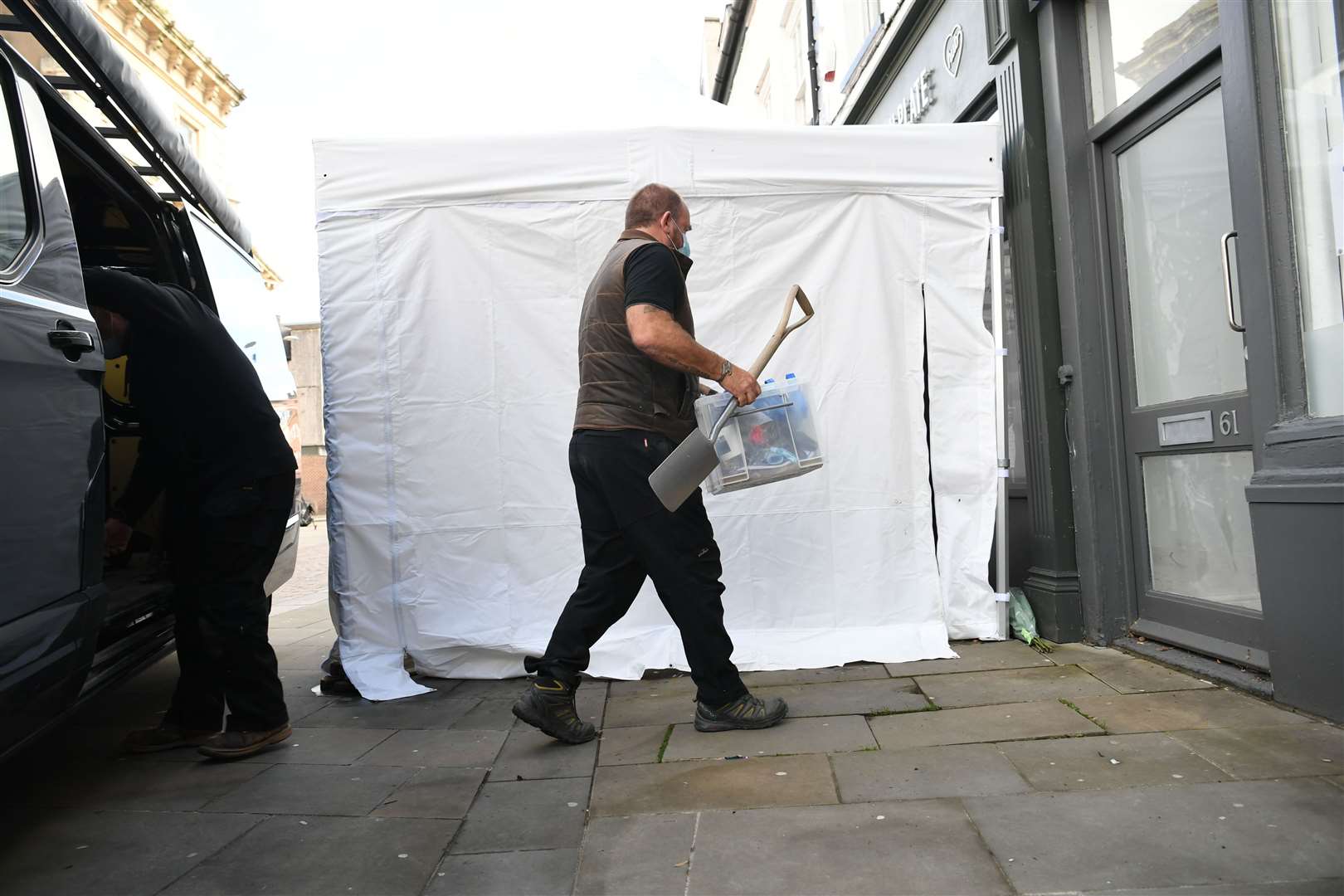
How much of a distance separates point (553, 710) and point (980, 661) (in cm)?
195

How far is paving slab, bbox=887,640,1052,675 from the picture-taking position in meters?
4.09

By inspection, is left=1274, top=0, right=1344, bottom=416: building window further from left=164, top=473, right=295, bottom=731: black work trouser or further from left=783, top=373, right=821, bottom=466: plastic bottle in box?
left=164, top=473, right=295, bottom=731: black work trouser

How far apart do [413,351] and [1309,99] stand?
3.52 meters

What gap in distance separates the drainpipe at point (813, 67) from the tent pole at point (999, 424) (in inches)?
222

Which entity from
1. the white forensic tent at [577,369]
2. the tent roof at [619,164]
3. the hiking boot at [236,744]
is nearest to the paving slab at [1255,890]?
the white forensic tent at [577,369]

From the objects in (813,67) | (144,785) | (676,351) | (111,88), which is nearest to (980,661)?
(676,351)

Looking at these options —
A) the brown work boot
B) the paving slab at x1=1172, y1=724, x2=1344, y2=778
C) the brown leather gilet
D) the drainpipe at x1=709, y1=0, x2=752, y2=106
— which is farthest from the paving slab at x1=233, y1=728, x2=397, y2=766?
the drainpipe at x1=709, y1=0, x2=752, y2=106

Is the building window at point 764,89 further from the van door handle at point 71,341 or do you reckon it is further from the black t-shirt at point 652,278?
the van door handle at point 71,341

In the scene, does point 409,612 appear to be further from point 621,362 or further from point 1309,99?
point 1309,99

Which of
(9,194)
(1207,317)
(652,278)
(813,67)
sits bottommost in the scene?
(1207,317)

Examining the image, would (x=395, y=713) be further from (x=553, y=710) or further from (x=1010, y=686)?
(x=1010, y=686)

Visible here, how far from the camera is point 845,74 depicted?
8.59 meters

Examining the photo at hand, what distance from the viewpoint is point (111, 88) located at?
3172mm

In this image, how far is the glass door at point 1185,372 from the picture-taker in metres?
3.62
